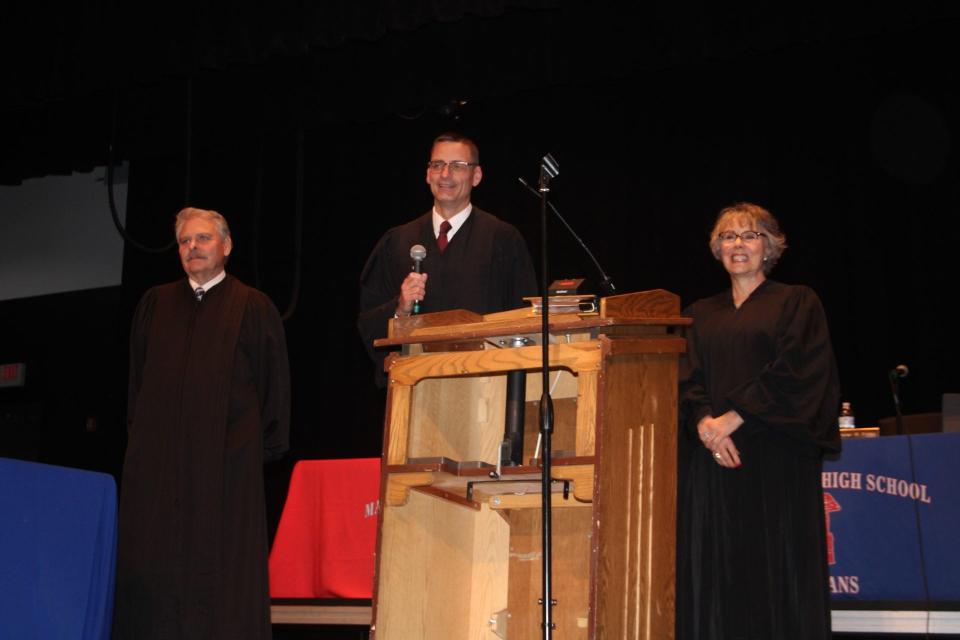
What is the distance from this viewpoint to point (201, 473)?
3.78 m

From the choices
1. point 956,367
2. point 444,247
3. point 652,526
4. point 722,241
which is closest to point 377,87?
point 444,247

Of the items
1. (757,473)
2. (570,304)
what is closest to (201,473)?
(570,304)

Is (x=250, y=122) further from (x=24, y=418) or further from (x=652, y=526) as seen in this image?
(x=652, y=526)

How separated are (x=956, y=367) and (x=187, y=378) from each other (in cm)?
342

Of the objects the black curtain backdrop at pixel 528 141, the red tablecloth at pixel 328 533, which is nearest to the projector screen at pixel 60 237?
the black curtain backdrop at pixel 528 141

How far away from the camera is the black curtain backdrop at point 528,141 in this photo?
17.1ft

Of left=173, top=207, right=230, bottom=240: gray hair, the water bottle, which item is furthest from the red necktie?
the water bottle

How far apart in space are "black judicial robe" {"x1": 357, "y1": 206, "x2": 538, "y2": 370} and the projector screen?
15.6 feet

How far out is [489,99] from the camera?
6.47m

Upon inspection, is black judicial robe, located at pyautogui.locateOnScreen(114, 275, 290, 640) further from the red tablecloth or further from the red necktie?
the red necktie

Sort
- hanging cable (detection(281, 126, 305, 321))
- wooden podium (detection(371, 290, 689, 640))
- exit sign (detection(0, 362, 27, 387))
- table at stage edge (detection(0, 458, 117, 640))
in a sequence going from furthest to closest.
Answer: exit sign (detection(0, 362, 27, 387)) < hanging cable (detection(281, 126, 305, 321)) < wooden podium (detection(371, 290, 689, 640)) < table at stage edge (detection(0, 458, 117, 640))

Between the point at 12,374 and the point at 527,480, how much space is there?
6248mm

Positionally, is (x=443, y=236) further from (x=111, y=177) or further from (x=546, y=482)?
(x=111, y=177)

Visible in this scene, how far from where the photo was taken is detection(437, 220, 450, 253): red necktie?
3.80 metres
